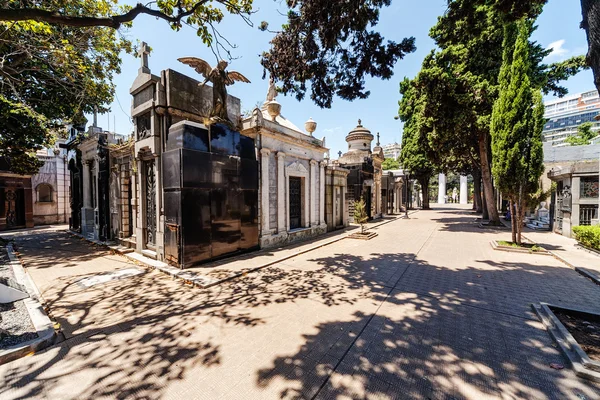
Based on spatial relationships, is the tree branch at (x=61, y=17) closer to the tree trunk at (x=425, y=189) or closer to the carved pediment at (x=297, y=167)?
the carved pediment at (x=297, y=167)

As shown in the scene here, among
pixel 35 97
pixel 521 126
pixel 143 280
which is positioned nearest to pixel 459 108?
pixel 521 126

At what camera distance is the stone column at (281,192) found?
1051cm

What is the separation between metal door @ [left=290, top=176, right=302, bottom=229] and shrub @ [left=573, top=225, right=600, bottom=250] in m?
11.5

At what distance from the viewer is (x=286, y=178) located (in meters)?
11.0

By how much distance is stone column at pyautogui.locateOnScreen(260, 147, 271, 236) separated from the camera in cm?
974

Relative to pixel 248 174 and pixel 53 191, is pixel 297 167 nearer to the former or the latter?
pixel 248 174

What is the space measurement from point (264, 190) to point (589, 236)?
12671 mm

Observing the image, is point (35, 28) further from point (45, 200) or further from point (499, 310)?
point (45, 200)

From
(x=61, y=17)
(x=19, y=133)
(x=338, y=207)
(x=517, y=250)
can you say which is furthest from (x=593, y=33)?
(x=19, y=133)

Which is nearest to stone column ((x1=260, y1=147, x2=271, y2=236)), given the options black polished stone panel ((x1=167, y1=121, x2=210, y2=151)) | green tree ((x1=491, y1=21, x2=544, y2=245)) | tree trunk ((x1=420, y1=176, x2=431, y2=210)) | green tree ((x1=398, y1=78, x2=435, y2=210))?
black polished stone panel ((x1=167, y1=121, x2=210, y2=151))

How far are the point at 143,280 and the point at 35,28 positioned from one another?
6.84 m

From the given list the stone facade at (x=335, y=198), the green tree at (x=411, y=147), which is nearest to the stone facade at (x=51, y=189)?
the stone facade at (x=335, y=198)

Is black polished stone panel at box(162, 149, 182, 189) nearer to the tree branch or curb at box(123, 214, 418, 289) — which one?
curb at box(123, 214, 418, 289)

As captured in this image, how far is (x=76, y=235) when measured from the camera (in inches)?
547
